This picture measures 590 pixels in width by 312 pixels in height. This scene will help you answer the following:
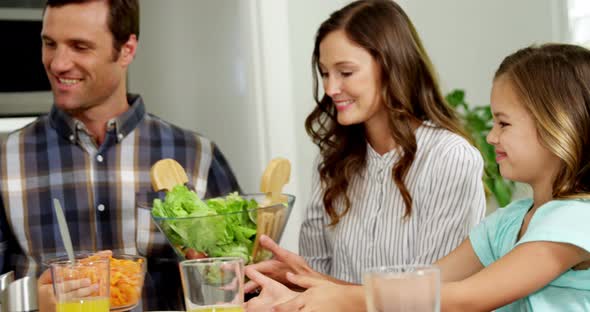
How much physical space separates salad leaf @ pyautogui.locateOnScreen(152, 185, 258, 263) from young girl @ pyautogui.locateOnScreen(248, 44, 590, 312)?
16 centimetres

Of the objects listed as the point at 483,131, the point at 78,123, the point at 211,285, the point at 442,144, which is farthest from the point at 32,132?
the point at 483,131

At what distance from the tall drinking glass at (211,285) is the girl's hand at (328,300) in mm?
250

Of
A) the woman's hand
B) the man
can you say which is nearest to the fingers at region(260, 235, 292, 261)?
the woman's hand

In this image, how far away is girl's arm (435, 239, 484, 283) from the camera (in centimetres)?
179

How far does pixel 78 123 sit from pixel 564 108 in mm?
1525

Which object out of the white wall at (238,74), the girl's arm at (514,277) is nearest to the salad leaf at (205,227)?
the girl's arm at (514,277)

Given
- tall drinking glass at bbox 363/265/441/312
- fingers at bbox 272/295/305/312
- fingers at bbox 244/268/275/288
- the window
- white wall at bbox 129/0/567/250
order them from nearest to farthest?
tall drinking glass at bbox 363/265/441/312 → fingers at bbox 272/295/305/312 → fingers at bbox 244/268/275/288 → white wall at bbox 129/0/567/250 → the window

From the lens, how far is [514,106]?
1624 mm

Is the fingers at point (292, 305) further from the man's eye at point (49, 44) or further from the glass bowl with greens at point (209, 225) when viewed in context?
the man's eye at point (49, 44)

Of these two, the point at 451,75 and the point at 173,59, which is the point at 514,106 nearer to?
the point at 173,59

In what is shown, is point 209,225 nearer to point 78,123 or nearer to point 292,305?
point 292,305

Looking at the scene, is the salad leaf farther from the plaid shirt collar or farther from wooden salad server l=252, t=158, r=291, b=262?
the plaid shirt collar

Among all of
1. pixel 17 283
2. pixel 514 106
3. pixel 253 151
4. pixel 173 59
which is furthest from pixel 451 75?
pixel 17 283

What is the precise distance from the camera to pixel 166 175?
2.01m
